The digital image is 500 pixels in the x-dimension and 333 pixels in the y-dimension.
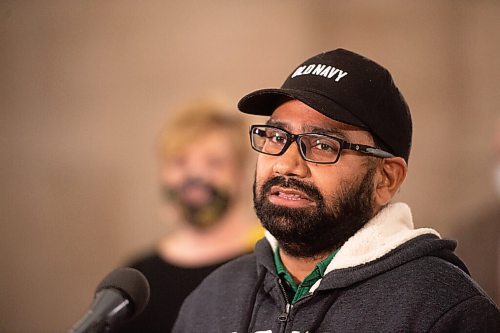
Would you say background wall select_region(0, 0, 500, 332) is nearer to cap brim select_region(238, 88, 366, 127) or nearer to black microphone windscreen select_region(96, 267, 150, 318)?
cap brim select_region(238, 88, 366, 127)

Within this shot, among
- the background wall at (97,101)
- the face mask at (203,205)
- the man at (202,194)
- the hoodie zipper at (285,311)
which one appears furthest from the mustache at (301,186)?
the background wall at (97,101)

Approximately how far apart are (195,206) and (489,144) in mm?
1679

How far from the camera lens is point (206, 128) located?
3.04 metres

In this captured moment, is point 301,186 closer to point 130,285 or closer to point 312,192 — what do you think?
point 312,192

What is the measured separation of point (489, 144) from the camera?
12.8 ft

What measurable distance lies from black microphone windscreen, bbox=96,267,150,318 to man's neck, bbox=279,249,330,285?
0.95 ft

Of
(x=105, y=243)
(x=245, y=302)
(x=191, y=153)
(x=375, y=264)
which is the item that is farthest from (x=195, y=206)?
(x=375, y=264)

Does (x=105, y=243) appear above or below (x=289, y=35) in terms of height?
below

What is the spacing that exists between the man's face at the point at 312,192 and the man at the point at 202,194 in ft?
4.94

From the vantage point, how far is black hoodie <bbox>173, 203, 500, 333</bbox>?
4.29 feet

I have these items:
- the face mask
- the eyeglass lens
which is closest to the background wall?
the face mask

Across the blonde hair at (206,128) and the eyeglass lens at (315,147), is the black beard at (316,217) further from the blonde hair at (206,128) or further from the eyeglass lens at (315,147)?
the blonde hair at (206,128)

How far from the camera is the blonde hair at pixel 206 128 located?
3047mm

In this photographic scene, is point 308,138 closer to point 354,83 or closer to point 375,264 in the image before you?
point 354,83
